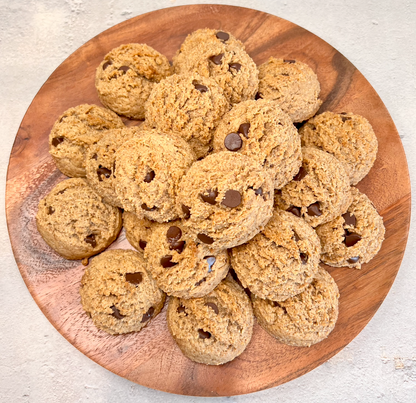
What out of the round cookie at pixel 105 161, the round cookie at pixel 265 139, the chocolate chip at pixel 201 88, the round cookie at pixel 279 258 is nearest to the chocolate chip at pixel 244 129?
the round cookie at pixel 265 139

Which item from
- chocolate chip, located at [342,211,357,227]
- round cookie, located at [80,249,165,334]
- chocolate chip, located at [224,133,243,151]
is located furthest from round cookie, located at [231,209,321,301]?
round cookie, located at [80,249,165,334]

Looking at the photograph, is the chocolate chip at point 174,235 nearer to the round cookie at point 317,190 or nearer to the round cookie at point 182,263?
the round cookie at point 182,263

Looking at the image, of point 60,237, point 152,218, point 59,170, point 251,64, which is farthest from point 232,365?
point 251,64

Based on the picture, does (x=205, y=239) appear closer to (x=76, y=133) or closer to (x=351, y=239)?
(x=351, y=239)

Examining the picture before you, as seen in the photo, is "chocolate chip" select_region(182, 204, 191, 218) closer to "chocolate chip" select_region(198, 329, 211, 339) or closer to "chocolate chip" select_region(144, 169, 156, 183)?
"chocolate chip" select_region(144, 169, 156, 183)

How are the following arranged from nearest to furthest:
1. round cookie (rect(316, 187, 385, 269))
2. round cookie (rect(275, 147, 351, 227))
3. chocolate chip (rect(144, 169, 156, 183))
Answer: chocolate chip (rect(144, 169, 156, 183)), round cookie (rect(275, 147, 351, 227)), round cookie (rect(316, 187, 385, 269))

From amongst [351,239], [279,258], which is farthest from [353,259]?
[279,258]
